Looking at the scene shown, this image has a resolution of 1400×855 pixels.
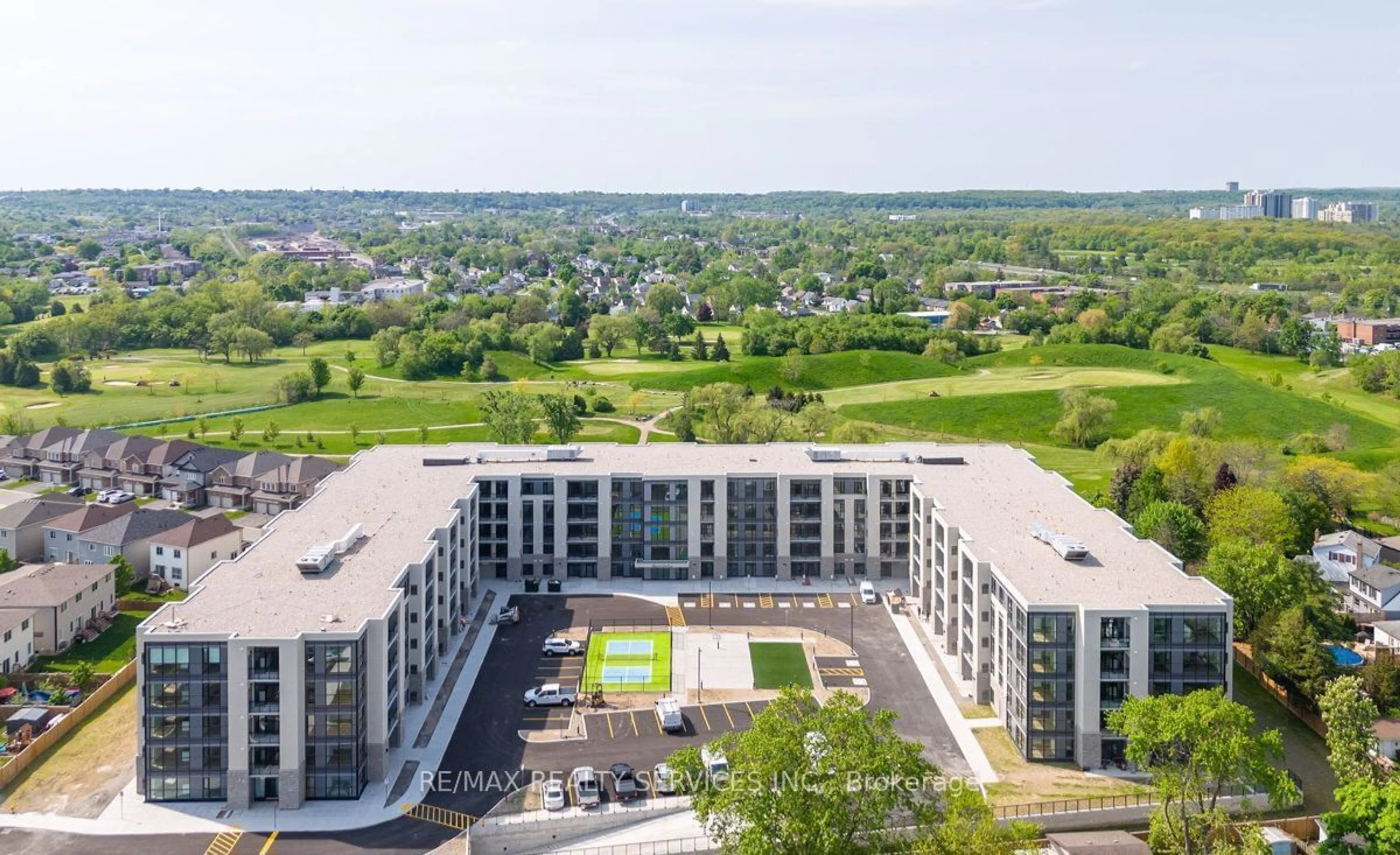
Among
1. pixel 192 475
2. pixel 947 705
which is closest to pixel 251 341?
pixel 192 475

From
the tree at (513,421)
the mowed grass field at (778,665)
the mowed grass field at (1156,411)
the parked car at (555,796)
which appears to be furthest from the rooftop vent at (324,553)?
the mowed grass field at (1156,411)

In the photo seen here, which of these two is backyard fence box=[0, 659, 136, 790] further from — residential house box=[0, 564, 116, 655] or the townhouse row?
the townhouse row

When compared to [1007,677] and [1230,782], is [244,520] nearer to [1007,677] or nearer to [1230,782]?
[1007,677]

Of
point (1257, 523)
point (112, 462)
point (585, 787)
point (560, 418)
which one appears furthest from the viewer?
point (560, 418)

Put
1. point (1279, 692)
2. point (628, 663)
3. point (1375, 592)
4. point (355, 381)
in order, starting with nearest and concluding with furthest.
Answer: point (1279, 692)
point (628, 663)
point (1375, 592)
point (355, 381)

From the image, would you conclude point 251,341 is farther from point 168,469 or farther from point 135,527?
point 135,527
